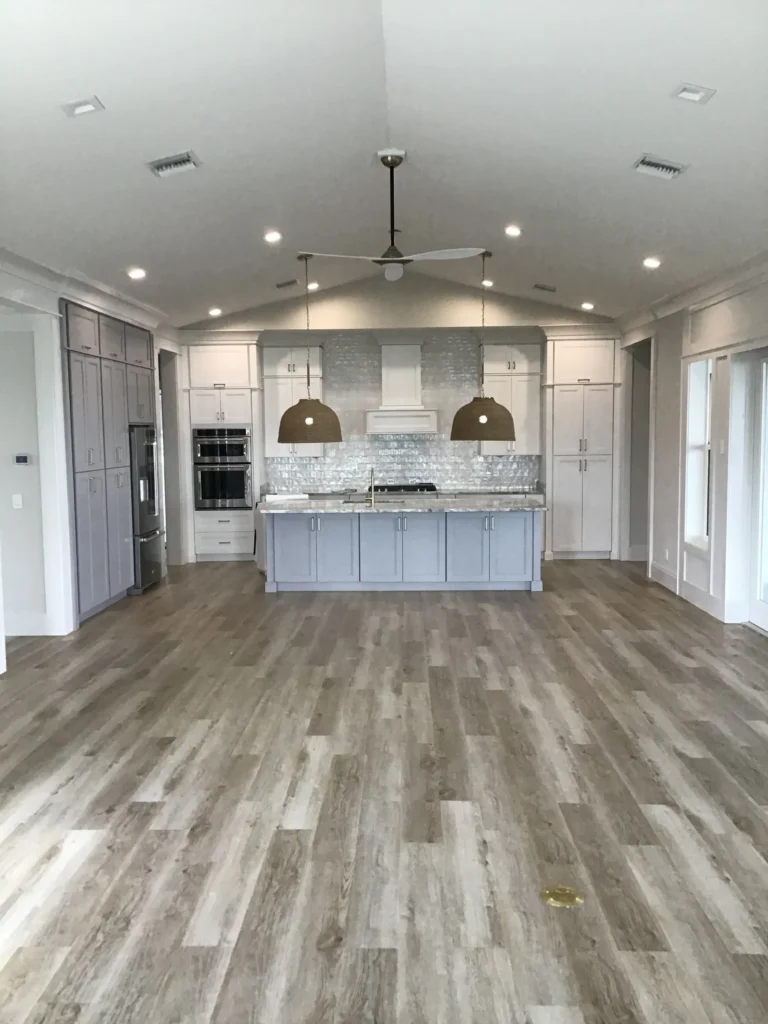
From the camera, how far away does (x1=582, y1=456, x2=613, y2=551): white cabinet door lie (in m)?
9.29

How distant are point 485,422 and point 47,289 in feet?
12.0

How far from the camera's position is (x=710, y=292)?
20.9 feet

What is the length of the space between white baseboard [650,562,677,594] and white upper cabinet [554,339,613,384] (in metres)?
2.44

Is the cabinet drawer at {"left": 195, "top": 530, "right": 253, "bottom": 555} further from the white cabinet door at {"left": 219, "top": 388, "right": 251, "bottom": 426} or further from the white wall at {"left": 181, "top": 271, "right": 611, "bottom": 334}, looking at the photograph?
the white wall at {"left": 181, "top": 271, "right": 611, "bottom": 334}

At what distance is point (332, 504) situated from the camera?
25.1ft

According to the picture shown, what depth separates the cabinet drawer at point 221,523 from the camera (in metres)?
9.48

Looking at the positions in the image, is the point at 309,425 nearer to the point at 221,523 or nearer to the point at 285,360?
the point at 285,360

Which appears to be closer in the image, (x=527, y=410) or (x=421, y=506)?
(x=421, y=506)

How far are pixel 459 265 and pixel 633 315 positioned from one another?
6.58ft

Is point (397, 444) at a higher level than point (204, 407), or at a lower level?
lower

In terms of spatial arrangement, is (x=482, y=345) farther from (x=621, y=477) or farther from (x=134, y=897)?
(x=134, y=897)

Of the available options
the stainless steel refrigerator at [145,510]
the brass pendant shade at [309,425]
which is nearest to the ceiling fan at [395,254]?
the brass pendant shade at [309,425]

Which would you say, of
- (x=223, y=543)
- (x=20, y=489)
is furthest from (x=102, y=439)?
(x=223, y=543)

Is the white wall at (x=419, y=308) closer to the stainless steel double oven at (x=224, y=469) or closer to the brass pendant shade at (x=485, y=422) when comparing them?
the stainless steel double oven at (x=224, y=469)
